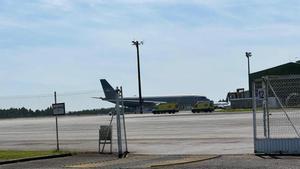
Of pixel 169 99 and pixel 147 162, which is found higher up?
pixel 169 99

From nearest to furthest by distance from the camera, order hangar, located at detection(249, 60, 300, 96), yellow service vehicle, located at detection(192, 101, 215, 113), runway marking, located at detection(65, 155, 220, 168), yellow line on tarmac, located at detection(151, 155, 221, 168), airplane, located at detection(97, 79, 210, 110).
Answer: yellow line on tarmac, located at detection(151, 155, 221, 168) → runway marking, located at detection(65, 155, 220, 168) → yellow service vehicle, located at detection(192, 101, 215, 113) → hangar, located at detection(249, 60, 300, 96) → airplane, located at detection(97, 79, 210, 110)

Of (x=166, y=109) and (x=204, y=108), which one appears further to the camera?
(x=166, y=109)

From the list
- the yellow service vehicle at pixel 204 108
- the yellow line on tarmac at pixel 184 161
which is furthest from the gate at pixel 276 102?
the yellow service vehicle at pixel 204 108

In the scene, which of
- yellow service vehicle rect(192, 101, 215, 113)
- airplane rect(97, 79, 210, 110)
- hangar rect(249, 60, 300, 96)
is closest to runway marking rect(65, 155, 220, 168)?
yellow service vehicle rect(192, 101, 215, 113)

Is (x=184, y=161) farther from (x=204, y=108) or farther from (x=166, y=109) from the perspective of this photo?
(x=166, y=109)

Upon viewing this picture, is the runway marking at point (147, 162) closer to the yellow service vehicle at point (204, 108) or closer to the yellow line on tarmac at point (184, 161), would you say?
the yellow line on tarmac at point (184, 161)

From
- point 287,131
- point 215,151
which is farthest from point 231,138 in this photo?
point 215,151

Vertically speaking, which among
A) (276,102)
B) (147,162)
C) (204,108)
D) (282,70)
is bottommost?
(147,162)

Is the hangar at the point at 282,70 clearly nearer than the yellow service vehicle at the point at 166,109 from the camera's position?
No

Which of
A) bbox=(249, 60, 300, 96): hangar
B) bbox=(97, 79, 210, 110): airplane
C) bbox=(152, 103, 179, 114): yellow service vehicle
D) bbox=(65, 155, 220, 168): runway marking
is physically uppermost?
bbox=(249, 60, 300, 96): hangar

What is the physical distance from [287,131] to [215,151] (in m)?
7.88

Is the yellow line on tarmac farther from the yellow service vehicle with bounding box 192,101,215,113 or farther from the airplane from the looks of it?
the airplane

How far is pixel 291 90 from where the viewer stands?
20.5 metres

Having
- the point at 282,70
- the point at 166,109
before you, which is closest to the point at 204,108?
the point at 166,109
